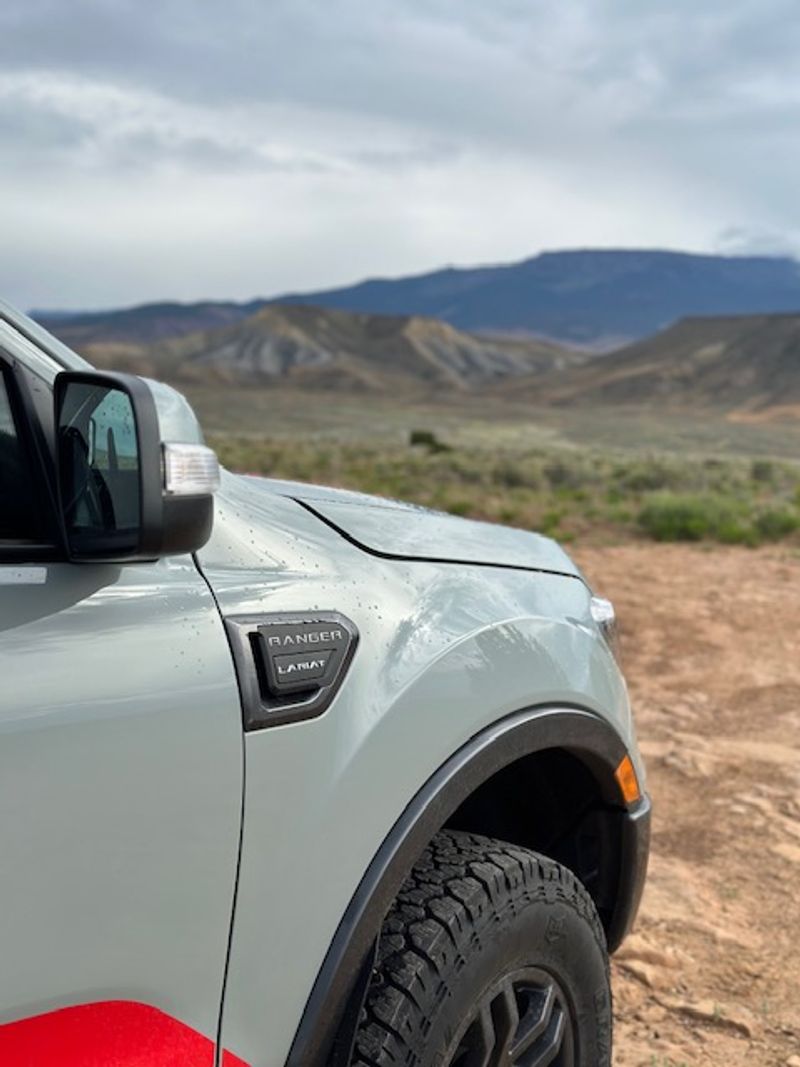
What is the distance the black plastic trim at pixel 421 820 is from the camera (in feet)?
5.50

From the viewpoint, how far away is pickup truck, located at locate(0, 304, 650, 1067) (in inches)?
54.1

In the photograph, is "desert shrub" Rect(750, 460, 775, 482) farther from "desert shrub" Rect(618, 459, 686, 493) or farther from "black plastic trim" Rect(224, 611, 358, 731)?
"black plastic trim" Rect(224, 611, 358, 731)

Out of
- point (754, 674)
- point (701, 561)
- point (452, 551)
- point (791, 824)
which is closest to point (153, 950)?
point (452, 551)

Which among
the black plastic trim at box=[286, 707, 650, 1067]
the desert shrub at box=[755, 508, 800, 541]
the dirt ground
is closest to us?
the black plastic trim at box=[286, 707, 650, 1067]

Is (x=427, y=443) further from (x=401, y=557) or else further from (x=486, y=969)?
(x=486, y=969)

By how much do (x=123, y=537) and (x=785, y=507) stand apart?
14150mm

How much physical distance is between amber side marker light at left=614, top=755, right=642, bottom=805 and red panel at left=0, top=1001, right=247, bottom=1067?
1183 millimetres

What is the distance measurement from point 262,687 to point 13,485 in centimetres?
44

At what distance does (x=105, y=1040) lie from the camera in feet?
4.57

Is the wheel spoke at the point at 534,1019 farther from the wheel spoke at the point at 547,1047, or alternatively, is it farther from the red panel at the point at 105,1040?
the red panel at the point at 105,1040

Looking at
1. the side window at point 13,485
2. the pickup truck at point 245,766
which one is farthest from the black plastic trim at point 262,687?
the side window at point 13,485

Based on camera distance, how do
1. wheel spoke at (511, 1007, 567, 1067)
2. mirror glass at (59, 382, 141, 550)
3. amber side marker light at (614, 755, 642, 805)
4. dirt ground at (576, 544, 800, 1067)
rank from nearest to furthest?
mirror glass at (59, 382, 141, 550) < wheel spoke at (511, 1007, 567, 1067) < amber side marker light at (614, 755, 642, 805) < dirt ground at (576, 544, 800, 1067)

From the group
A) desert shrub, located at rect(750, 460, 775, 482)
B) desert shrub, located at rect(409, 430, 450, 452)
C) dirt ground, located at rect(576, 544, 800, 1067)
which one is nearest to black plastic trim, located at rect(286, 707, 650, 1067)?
dirt ground, located at rect(576, 544, 800, 1067)

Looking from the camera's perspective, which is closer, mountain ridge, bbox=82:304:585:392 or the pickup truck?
the pickup truck
